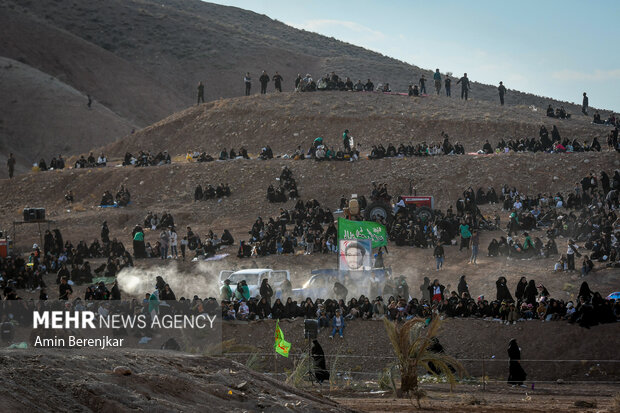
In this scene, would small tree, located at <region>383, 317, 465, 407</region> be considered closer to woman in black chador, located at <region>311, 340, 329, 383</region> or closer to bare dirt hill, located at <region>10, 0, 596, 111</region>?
woman in black chador, located at <region>311, 340, 329, 383</region>

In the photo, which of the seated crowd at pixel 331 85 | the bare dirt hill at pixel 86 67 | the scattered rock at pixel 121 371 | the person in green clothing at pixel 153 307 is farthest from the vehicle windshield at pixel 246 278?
the bare dirt hill at pixel 86 67

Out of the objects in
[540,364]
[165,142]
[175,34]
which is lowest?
[540,364]

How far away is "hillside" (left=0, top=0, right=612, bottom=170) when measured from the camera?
85812 mm

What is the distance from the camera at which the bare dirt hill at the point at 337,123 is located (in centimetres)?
5269

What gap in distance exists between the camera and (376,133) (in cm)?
5338

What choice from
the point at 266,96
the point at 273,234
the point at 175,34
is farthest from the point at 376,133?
the point at 175,34

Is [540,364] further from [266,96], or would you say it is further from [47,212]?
[266,96]

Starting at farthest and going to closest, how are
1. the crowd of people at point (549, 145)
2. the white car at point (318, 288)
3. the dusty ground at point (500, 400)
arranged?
the crowd of people at point (549, 145) → the white car at point (318, 288) → the dusty ground at point (500, 400)

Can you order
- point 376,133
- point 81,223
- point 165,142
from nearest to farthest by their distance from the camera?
point 81,223 < point 376,133 < point 165,142

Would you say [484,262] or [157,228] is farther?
[157,228]

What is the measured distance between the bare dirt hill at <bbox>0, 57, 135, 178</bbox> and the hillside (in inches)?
20.7

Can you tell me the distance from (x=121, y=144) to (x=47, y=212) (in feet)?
41.6

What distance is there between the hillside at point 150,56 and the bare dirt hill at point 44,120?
0.52 meters

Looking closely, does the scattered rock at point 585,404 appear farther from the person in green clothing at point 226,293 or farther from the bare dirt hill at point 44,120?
the bare dirt hill at point 44,120
